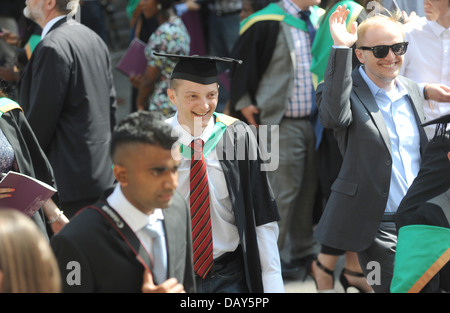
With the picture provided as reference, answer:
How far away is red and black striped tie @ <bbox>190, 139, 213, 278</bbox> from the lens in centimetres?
377

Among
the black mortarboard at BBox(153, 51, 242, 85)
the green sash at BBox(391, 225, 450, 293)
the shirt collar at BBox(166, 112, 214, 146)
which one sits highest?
the black mortarboard at BBox(153, 51, 242, 85)

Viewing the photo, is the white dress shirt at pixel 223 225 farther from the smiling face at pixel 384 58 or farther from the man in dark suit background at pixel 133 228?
the smiling face at pixel 384 58

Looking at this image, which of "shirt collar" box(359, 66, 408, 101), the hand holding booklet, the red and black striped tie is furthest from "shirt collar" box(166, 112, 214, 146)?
"shirt collar" box(359, 66, 408, 101)

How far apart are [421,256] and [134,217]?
125 cm

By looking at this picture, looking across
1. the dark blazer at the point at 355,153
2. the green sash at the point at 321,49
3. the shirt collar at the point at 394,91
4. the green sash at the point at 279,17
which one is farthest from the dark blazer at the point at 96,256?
the green sash at the point at 279,17

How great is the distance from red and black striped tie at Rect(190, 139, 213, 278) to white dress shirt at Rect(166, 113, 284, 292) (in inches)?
1.9

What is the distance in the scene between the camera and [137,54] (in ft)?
22.8

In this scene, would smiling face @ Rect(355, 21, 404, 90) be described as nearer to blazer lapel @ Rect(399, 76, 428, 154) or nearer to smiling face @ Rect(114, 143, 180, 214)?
blazer lapel @ Rect(399, 76, 428, 154)

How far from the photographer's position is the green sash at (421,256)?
3.24m

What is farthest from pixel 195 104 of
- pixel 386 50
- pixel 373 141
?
pixel 386 50

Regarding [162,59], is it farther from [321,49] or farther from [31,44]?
[321,49]

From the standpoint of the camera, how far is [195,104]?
3.91 metres

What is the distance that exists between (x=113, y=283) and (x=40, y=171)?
1.82 metres

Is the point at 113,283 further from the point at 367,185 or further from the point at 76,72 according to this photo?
the point at 76,72
